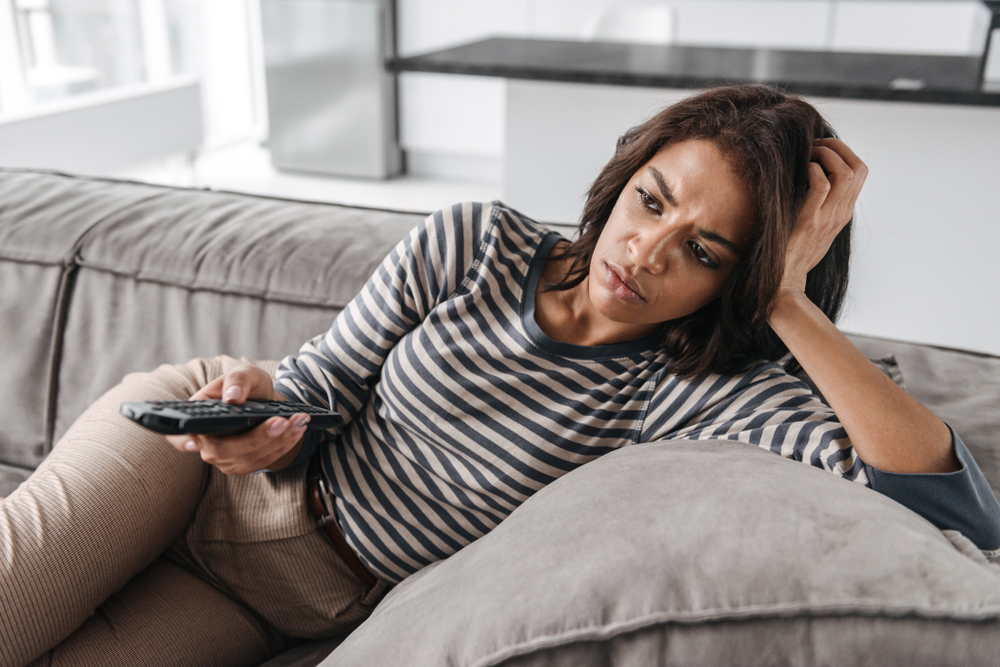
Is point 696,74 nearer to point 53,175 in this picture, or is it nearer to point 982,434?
point 982,434

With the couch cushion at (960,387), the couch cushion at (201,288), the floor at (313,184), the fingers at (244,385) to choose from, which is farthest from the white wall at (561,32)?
the fingers at (244,385)

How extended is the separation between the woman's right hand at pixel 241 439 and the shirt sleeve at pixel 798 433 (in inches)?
15.6

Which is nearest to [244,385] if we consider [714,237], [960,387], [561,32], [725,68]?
[714,237]

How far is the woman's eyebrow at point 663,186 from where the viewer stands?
2.85 feet

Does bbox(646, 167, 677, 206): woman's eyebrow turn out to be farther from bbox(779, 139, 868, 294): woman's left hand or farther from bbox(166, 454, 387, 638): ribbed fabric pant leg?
bbox(166, 454, 387, 638): ribbed fabric pant leg

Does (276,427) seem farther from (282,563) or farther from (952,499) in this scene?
(952,499)

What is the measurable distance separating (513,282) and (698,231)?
240 millimetres

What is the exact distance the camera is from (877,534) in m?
0.51

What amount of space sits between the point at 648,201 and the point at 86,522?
72cm

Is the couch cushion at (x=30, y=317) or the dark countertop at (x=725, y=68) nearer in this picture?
the couch cushion at (x=30, y=317)

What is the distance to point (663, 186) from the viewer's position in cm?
88

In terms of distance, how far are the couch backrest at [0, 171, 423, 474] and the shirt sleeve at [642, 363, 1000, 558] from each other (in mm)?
573

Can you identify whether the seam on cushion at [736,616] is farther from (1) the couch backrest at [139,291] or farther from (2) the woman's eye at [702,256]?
(1) the couch backrest at [139,291]

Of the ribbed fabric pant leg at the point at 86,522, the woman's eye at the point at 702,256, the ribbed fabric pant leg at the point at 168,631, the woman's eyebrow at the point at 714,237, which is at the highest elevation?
the woman's eyebrow at the point at 714,237
